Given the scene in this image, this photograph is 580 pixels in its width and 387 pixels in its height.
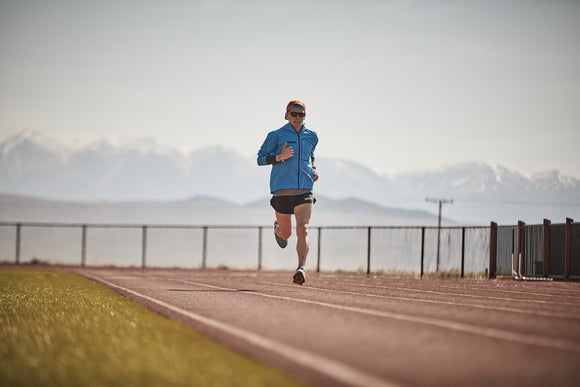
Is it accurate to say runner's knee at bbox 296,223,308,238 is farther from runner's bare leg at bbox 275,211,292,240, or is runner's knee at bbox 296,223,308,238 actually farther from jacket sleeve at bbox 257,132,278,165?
jacket sleeve at bbox 257,132,278,165

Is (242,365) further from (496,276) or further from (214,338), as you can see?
(496,276)

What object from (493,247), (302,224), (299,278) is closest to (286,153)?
(302,224)

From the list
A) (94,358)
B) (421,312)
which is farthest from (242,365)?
(421,312)

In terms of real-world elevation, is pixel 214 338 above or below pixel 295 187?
below

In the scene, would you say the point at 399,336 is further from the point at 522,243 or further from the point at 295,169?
the point at 522,243

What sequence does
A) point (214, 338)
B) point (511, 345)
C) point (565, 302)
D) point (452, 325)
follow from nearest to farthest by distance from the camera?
point (511, 345), point (214, 338), point (452, 325), point (565, 302)

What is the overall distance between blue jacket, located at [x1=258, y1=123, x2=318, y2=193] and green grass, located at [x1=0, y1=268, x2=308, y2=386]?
5.00 m

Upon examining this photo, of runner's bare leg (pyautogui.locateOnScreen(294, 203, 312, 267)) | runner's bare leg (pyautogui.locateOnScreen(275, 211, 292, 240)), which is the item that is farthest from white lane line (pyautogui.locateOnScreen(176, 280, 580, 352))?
runner's bare leg (pyautogui.locateOnScreen(275, 211, 292, 240))

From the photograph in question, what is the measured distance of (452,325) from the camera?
283 inches

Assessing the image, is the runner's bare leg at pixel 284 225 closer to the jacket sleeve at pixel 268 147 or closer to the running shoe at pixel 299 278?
the jacket sleeve at pixel 268 147

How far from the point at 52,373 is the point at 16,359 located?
62cm

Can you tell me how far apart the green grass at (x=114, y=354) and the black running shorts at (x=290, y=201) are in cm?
503

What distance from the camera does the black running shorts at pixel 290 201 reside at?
1348 cm

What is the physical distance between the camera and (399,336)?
650cm
